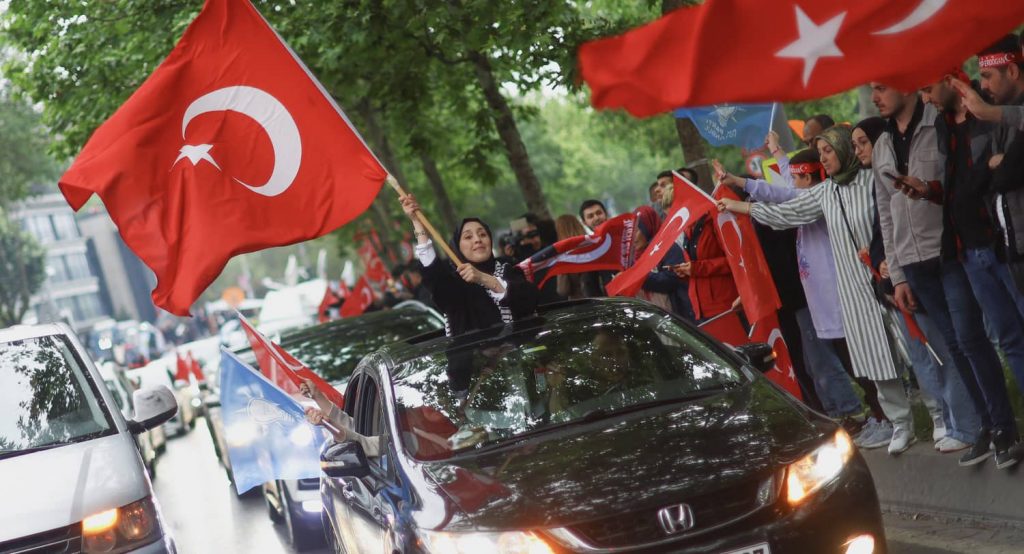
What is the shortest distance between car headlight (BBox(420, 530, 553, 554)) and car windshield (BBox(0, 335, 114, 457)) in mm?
3192

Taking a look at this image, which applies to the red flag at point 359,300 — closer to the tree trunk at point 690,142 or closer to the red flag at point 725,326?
the tree trunk at point 690,142

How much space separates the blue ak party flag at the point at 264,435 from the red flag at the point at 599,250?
10.2 feet

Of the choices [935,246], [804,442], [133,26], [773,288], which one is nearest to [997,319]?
[935,246]

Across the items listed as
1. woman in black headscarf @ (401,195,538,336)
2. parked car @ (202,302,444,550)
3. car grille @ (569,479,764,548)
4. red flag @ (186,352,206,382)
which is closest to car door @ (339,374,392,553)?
woman in black headscarf @ (401,195,538,336)

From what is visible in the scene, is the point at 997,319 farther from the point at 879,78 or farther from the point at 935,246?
the point at 879,78

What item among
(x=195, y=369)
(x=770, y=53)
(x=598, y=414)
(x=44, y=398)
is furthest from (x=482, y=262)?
(x=195, y=369)

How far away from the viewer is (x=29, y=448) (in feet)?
24.6

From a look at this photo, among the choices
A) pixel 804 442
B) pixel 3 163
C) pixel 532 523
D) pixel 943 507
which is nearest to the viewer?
pixel 532 523

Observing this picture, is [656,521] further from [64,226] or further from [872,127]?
[64,226]

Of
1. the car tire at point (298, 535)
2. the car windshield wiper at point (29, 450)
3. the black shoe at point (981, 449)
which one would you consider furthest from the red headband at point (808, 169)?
the car windshield wiper at point (29, 450)

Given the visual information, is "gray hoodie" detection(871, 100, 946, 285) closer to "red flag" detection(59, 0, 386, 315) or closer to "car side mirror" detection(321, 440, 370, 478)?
"red flag" detection(59, 0, 386, 315)

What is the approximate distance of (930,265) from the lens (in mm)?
7246

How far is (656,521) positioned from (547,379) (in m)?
1.32

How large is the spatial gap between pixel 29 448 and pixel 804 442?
14.3ft
